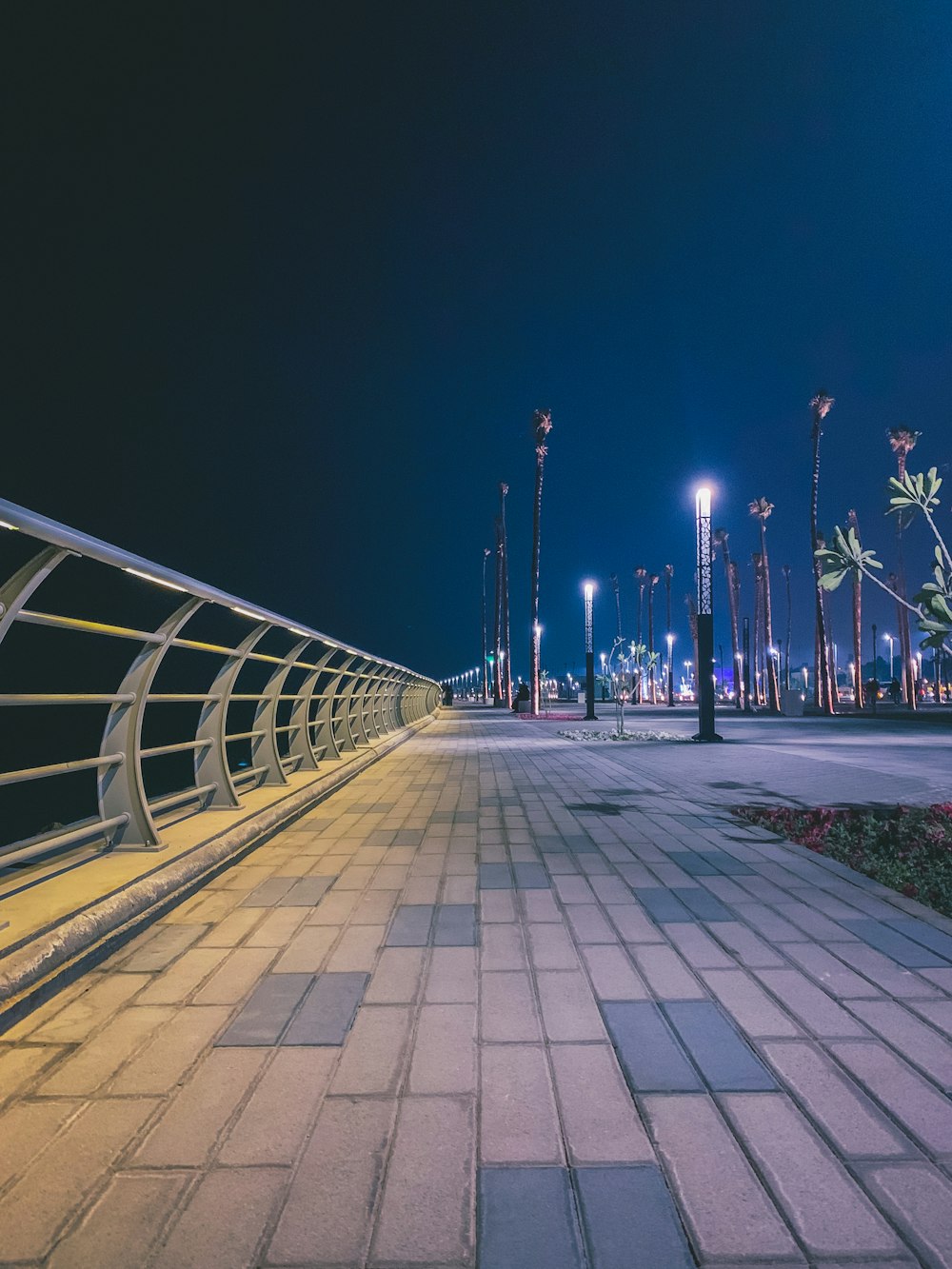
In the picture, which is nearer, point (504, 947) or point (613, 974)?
point (613, 974)

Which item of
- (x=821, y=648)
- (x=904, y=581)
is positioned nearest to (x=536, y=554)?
(x=821, y=648)

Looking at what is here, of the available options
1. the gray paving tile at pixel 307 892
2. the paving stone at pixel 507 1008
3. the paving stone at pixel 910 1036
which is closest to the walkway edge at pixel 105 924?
the gray paving tile at pixel 307 892

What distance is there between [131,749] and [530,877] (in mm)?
2524

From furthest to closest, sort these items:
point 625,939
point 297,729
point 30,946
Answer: point 297,729, point 625,939, point 30,946

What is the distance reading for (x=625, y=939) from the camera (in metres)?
3.54

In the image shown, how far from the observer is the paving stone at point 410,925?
11.6 ft

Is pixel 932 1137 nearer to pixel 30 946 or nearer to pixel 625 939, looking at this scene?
pixel 625 939

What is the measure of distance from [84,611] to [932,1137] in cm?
9408

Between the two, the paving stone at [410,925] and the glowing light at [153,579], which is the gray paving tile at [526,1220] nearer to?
the paving stone at [410,925]

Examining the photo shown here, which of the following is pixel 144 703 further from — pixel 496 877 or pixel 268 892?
pixel 496 877

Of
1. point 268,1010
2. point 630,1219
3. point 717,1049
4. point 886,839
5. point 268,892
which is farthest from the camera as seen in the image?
point 886,839

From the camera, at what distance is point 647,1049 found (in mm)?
2461

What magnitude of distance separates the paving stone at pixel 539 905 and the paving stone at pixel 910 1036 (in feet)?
5.01

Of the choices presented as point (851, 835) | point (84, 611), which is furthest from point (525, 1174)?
point (84, 611)
